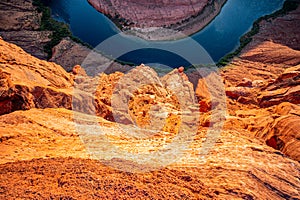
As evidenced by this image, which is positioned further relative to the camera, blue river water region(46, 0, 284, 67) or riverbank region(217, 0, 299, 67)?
blue river water region(46, 0, 284, 67)

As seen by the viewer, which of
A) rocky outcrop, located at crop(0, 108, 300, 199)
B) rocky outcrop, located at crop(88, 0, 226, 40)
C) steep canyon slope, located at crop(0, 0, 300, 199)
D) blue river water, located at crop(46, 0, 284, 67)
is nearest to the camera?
Answer: rocky outcrop, located at crop(0, 108, 300, 199)

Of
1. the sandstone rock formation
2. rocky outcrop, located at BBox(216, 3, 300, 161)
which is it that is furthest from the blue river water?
the sandstone rock formation

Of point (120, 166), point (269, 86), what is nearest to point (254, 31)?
point (269, 86)

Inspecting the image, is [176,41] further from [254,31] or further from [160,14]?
[254,31]

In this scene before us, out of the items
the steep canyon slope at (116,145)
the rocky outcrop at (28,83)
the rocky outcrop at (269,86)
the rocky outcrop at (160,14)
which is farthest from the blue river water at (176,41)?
the rocky outcrop at (28,83)

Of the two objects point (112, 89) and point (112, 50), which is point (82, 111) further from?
point (112, 50)

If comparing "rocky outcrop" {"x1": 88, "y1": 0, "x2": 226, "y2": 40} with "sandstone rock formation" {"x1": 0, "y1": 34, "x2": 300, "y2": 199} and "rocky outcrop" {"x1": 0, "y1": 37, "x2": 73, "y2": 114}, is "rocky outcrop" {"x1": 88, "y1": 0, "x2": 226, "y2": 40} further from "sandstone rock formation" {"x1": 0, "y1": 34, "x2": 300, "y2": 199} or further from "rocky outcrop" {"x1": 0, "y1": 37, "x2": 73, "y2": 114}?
"sandstone rock formation" {"x1": 0, "y1": 34, "x2": 300, "y2": 199}

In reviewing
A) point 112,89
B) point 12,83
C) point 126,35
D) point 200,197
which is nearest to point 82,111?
point 12,83
